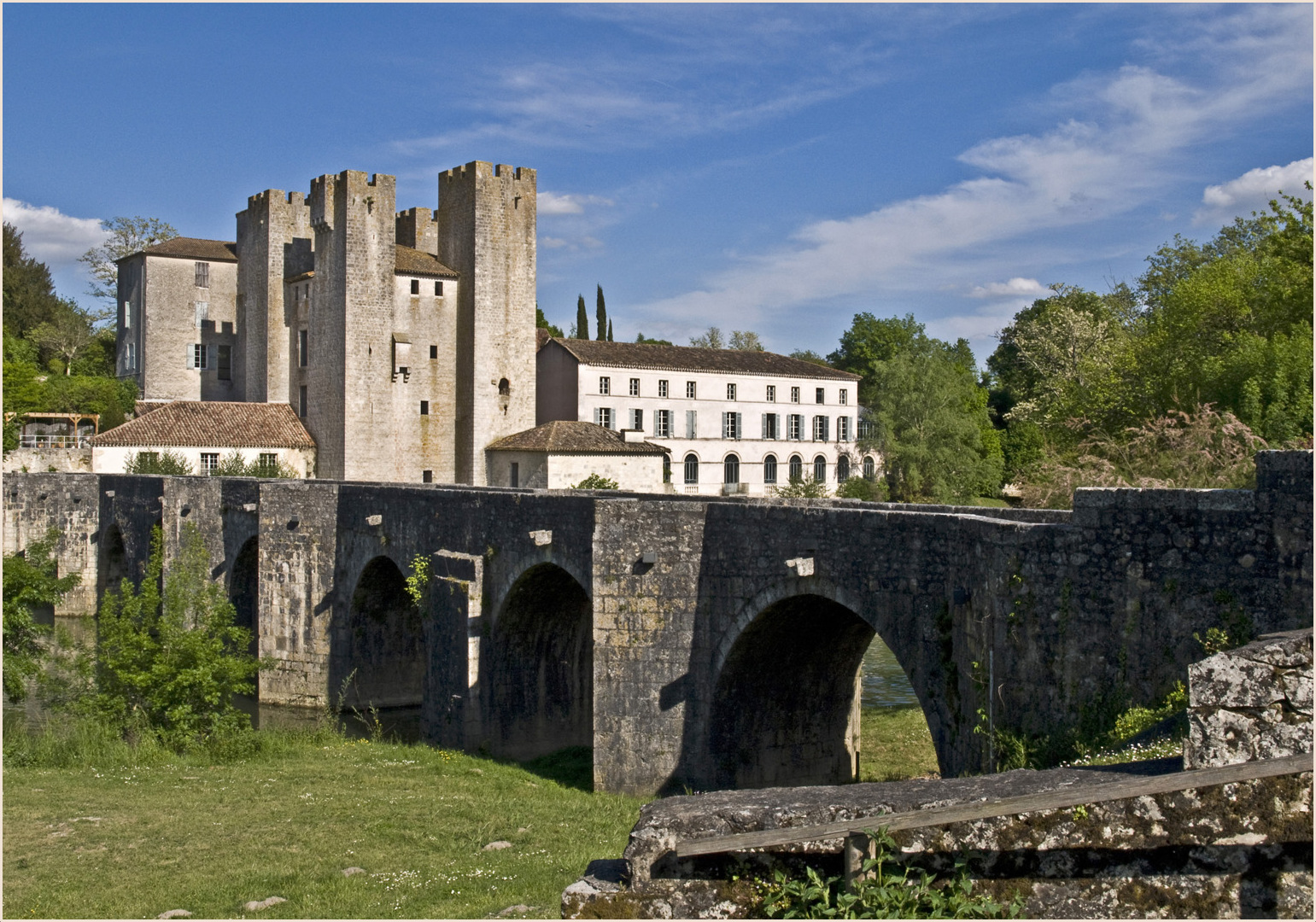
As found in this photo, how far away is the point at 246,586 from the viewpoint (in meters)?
28.4

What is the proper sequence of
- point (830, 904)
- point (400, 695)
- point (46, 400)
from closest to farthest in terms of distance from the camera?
point (830, 904)
point (400, 695)
point (46, 400)

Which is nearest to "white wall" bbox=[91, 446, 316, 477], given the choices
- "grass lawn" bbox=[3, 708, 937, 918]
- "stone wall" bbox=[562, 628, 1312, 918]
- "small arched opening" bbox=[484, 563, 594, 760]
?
"grass lawn" bbox=[3, 708, 937, 918]

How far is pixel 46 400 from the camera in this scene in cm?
5412

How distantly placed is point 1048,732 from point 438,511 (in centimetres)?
1334

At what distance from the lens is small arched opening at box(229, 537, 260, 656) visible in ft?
91.3

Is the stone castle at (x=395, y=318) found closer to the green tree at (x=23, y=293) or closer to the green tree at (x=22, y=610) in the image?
the green tree at (x=22, y=610)

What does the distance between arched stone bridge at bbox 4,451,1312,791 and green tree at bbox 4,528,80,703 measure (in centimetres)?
456

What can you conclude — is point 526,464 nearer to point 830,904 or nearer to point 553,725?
point 553,725

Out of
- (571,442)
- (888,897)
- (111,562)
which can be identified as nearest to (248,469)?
(111,562)

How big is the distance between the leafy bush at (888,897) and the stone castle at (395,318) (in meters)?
39.8

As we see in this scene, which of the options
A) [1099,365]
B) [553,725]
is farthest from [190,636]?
[1099,365]

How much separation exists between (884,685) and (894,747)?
665 centimetres

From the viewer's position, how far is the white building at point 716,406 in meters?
54.2

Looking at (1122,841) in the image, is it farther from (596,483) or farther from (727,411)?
(727,411)
